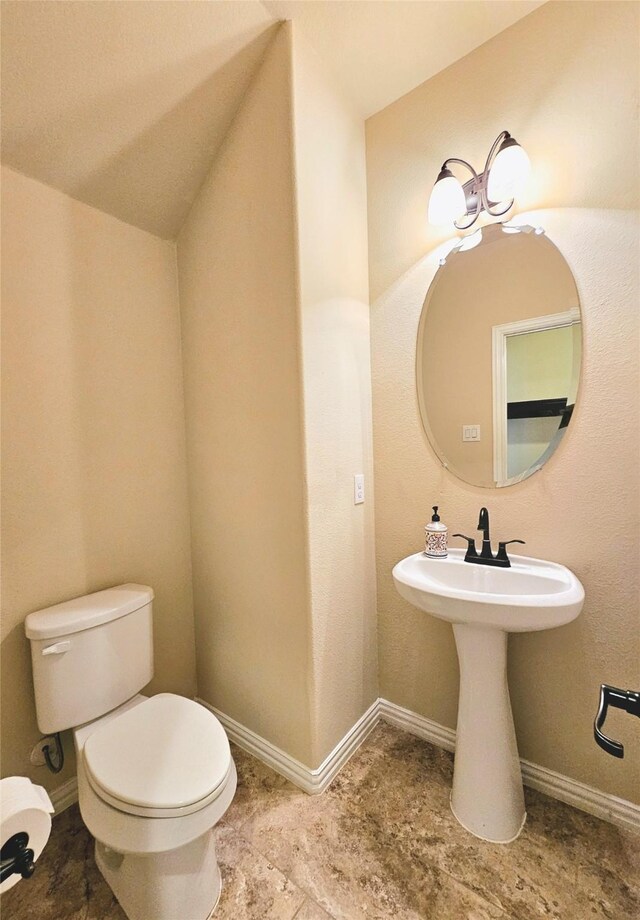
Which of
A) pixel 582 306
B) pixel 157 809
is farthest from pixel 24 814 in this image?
pixel 582 306

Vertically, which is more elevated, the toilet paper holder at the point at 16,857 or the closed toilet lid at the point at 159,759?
the toilet paper holder at the point at 16,857

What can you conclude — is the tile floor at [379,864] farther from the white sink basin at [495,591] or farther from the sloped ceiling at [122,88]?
the sloped ceiling at [122,88]

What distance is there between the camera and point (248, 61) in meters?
1.27

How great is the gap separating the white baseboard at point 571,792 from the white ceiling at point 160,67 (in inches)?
96.4

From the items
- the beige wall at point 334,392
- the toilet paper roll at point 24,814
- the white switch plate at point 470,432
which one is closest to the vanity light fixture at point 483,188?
the beige wall at point 334,392

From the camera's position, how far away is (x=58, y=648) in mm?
1161

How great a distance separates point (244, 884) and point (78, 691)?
2.39 feet

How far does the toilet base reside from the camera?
0.94m

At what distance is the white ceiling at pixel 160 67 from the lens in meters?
1.05

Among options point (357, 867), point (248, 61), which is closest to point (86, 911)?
point (357, 867)

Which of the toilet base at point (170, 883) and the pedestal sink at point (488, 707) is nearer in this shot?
the toilet base at point (170, 883)

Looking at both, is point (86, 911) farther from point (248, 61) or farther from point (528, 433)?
point (248, 61)

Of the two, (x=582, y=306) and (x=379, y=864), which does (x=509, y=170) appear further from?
(x=379, y=864)

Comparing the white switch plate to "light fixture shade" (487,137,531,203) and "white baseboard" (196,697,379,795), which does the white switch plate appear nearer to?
"light fixture shade" (487,137,531,203)
